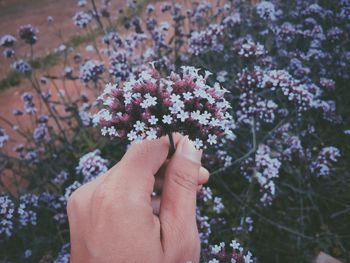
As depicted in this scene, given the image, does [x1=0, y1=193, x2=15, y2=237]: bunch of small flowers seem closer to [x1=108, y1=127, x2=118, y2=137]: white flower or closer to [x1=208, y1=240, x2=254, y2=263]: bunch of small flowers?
[x1=108, y1=127, x2=118, y2=137]: white flower

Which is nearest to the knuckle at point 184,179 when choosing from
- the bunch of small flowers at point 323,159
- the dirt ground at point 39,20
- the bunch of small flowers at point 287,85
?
the bunch of small flowers at point 287,85

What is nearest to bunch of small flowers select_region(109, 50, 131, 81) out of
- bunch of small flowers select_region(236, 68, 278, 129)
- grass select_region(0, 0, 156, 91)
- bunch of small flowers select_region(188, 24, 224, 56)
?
bunch of small flowers select_region(188, 24, 224, 56)

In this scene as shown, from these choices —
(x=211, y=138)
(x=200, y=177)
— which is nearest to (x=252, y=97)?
(x=200, y=177)

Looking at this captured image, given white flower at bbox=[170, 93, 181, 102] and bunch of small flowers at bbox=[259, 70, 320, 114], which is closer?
white flower at bbox=[170, 93, 181, 102]

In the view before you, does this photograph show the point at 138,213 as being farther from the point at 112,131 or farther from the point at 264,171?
the point at 264,171

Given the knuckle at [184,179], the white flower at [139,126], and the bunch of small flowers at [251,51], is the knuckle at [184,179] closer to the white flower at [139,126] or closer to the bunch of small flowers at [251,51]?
the white flower at [139,126]

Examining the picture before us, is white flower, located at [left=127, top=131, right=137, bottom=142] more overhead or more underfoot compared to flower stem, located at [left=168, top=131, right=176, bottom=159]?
more underfoot

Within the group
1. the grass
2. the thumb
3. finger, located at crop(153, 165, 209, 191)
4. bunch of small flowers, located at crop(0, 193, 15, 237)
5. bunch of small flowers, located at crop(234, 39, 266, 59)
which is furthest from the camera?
the grass

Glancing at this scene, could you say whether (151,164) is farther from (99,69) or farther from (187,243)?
(99,69)
